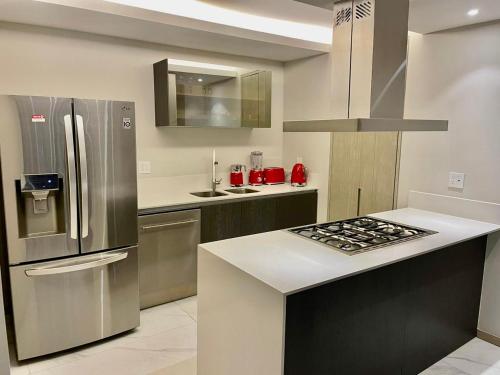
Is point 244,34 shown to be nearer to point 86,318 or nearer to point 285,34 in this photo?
point 285,34

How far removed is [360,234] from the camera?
241 cm

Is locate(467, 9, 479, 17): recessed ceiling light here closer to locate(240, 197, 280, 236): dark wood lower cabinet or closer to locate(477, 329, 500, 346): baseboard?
locate(240, 197, 280, 236): dark wood lower cabinet

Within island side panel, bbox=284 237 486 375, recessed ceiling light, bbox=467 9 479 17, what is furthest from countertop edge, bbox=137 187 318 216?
recessed ceiling light, bbox=467 9 479 17

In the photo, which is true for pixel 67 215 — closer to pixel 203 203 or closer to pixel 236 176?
pixel 203 203

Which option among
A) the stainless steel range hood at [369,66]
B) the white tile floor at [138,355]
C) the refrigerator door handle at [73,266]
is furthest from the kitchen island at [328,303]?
the refrigerator door handle at [73,266]

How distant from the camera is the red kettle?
4199mm

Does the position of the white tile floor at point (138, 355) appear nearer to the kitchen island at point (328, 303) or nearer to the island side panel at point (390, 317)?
the kitchen island at point (328, 303)

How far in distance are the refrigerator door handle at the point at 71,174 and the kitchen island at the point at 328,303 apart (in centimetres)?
96

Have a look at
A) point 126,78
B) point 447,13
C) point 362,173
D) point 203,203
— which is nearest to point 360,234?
point 362,173

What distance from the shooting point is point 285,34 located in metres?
3.57

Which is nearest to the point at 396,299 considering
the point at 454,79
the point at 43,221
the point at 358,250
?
the point at 358,250

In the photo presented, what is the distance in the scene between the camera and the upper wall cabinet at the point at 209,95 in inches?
133

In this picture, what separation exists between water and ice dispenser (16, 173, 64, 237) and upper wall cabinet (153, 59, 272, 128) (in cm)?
128

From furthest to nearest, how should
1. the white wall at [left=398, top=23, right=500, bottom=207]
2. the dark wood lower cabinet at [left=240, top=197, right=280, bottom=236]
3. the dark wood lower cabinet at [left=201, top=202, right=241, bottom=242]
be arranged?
1. the dark wood lower cabinet at [left=240, top=197, right=280, bottom=236]
2. the dark wood lower cabinet at [left=201, top=202, right=241, bottom=242]
3. the white wall at [left=398, top=23, right=500, bottom=207]
